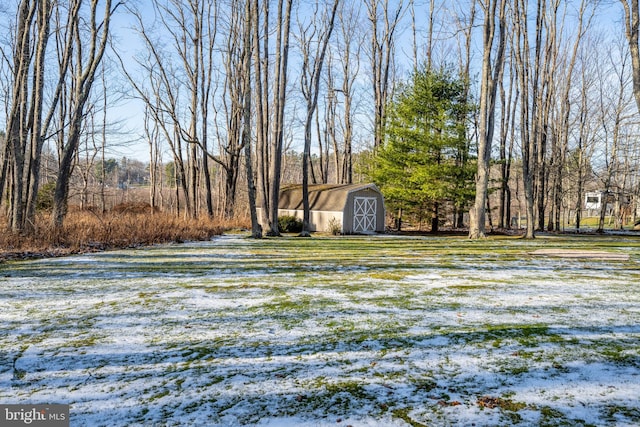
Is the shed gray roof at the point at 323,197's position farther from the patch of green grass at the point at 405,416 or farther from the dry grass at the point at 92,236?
the patch of green grass at the point at 405,416

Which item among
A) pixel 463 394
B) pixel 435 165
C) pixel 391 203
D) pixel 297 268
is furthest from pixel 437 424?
pixel 391 203

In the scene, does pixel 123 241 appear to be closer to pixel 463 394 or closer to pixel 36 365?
pixel 36 365

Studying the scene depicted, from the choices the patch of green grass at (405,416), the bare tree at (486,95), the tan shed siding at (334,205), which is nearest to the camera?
the patch of green grass at (405,416)

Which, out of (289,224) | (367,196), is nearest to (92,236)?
(289,224)

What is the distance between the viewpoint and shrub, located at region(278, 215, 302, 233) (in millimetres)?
21062

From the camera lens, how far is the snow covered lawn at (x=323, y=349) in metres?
2.48

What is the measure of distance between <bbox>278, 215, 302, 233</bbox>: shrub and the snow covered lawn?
46.7 ft

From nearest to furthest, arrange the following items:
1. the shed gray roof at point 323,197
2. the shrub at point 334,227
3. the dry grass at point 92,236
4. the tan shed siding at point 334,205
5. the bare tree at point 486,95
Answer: the dry grass at point 92,236
the bare tree at point 486,95
the shrub at point 334,227
the tan shed siding at point 334,205
the shed gray roof at point 323,197

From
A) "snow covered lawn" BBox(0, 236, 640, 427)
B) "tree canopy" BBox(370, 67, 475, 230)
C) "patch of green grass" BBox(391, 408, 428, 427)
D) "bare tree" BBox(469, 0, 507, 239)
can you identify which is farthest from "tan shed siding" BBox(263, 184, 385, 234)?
"patch of green grass" BBox(391, 408, 428, 427)

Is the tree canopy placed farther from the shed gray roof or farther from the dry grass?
the dry grass

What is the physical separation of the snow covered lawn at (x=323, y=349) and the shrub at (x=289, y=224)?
561 inches

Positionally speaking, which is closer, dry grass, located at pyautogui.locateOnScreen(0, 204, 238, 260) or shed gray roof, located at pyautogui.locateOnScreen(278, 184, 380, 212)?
dry grass, located at pyautogui.locateOnScreen(0, 204, 238, 260)

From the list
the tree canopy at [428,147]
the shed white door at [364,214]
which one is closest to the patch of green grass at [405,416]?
the tree canopy at [428,147]

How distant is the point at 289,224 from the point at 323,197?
2.29m
